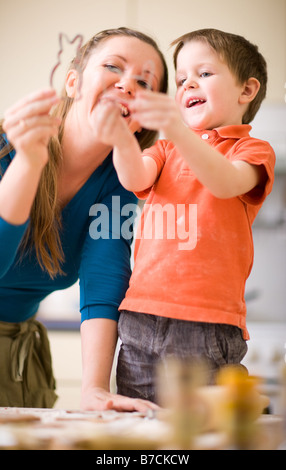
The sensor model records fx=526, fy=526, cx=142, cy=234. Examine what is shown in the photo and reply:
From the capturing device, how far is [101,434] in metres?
0.47

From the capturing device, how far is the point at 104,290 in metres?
0.88

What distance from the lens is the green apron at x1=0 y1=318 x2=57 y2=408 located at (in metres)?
1.04

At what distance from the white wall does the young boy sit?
4.06 feet

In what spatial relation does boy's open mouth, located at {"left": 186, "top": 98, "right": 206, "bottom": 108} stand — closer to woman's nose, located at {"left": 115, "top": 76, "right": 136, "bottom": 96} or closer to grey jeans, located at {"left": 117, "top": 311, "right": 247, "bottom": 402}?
woman's nose, located at {"left": 115, "top": 76, "right": 136, "bottom": 96}

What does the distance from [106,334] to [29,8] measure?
167 cm

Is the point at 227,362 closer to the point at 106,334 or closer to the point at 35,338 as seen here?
the point at 106,334

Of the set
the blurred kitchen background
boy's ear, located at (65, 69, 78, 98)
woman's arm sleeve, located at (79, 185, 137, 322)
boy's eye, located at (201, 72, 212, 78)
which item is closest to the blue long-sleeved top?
woman's arm sleeve, located at (79, 185, 137, 322)

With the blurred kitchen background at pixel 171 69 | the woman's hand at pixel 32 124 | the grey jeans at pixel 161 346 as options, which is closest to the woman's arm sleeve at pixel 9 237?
the woman's hand at pixel 32 124

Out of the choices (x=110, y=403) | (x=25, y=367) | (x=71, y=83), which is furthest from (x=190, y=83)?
(x=25, y=367)

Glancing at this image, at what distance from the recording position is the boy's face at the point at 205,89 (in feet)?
2.74

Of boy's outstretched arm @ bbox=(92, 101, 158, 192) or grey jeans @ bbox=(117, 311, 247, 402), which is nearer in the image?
boy's outstretched arm @ bbox=(92, 101, 158, 192)
